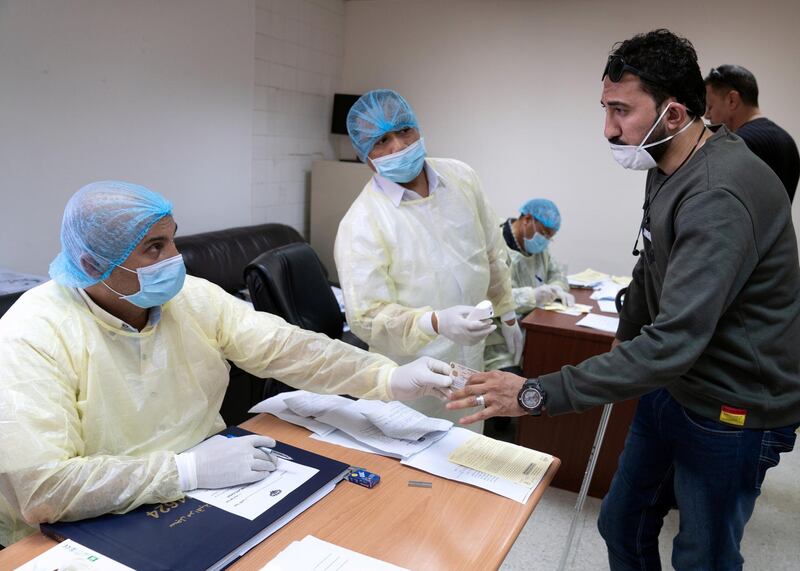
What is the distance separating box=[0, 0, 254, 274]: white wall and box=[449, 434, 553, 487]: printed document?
2542 mm

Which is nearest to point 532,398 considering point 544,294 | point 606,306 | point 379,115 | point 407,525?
point 407,525

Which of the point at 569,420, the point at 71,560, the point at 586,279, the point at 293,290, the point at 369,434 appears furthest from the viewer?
the point at 586,279

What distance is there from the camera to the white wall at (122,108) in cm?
277

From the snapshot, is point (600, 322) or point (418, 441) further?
point (600, 322)

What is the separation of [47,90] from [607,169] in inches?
139

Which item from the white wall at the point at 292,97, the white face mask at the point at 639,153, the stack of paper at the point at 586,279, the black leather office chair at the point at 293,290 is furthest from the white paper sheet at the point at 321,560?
the white wall at the point at 292,97

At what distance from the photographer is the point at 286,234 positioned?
14.0 ft

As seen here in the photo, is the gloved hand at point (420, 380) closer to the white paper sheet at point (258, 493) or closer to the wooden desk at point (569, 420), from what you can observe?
the white paper sheet at point (258, 493)

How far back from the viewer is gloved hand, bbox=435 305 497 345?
1687 millimetres

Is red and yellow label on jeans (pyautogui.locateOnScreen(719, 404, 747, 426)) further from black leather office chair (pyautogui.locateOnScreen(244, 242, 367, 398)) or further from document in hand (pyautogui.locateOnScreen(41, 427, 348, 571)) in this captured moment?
black leather office chair (pyautogui.locateOnScreen(244, 242, 367, 398))

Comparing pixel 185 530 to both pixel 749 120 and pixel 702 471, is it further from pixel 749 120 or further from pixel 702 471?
pixel 749 120

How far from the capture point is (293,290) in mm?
2121

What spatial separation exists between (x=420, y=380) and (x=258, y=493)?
18.4 inches

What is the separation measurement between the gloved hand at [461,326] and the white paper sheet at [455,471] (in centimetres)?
36
